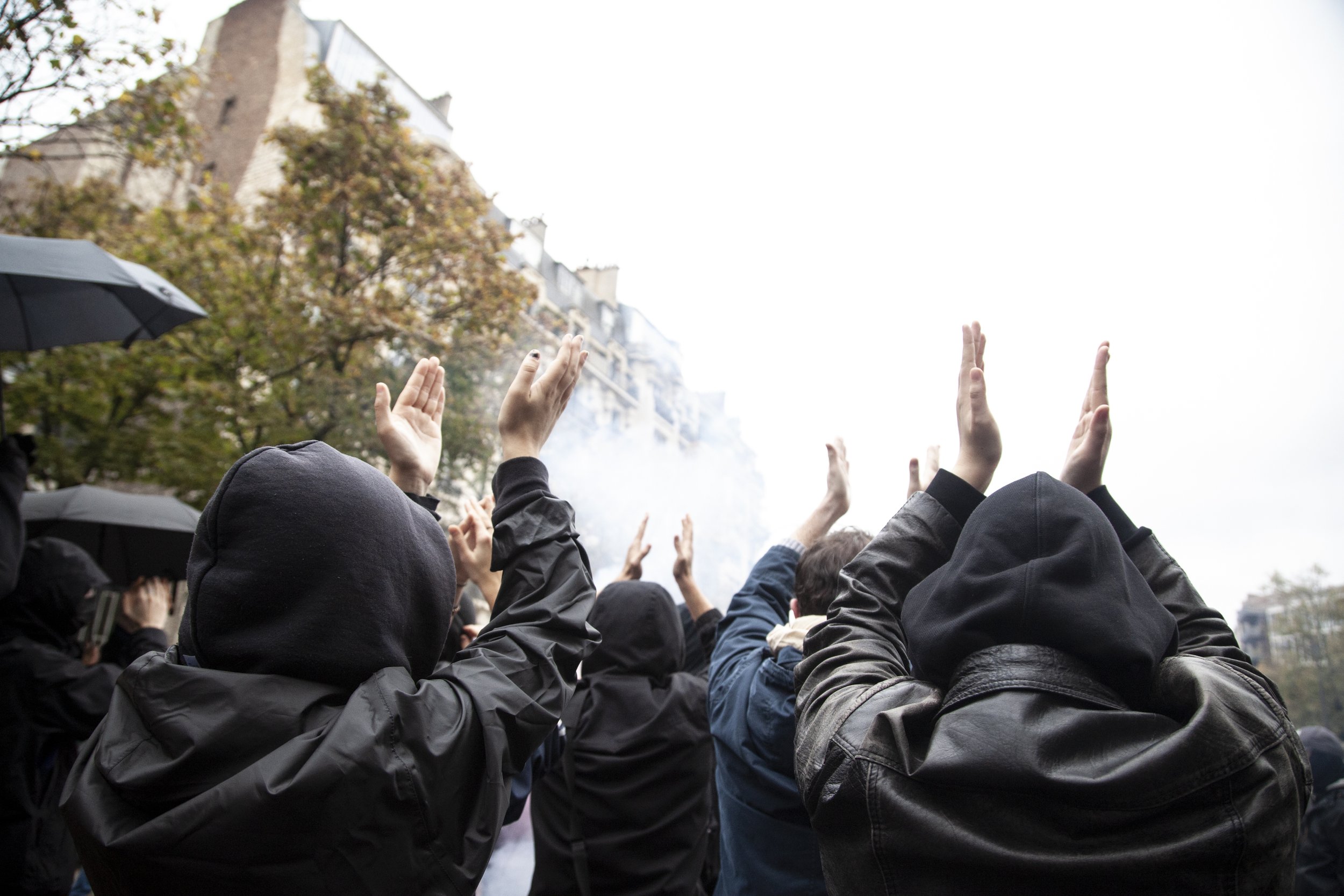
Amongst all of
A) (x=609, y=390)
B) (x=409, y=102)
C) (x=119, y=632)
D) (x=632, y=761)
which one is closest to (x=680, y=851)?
(x=632, y=761)

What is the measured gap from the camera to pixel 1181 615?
152 centimetres

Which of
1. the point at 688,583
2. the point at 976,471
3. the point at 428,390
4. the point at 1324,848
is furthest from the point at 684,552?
the point at 1324,848

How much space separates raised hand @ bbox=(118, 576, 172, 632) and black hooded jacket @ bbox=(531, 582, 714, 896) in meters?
1.89

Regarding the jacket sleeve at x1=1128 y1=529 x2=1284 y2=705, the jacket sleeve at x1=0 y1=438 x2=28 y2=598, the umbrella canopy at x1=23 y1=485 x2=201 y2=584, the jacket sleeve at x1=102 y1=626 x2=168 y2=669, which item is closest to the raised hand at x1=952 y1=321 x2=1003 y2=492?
the jacket sleeve at x1=1128 y1=529 x2=1284 y2=705

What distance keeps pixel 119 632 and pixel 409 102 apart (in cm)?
1740

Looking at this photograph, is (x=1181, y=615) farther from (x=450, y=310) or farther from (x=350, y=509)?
(x=450, y=310)

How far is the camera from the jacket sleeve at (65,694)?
3.43 metres

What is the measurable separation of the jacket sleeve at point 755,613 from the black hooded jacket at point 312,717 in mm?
1000

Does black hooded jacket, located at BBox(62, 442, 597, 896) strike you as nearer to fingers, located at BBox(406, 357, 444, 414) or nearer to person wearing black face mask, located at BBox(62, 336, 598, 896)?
person wearing black face mask, located at BBox(62, 336, 598, 896)

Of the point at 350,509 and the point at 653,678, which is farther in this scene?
the point at 653,678

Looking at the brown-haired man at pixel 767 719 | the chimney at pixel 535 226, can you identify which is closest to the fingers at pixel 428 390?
the brown-haired man at pixel 767 719

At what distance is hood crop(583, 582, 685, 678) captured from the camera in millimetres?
3111

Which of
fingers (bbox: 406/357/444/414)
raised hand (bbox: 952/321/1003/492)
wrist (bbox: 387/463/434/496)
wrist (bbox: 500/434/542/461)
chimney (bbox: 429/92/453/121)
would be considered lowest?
wrist (bbox: 387/463/434/496)

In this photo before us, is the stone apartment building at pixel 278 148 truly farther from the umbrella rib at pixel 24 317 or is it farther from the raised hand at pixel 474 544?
the raised hand at pixel 474 544
